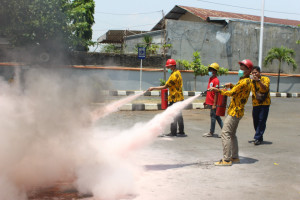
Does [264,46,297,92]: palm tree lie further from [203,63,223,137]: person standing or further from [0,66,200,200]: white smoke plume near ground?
[0,66,200,200]: white smoke plume near ground

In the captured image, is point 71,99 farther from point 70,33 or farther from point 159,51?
point 159,51

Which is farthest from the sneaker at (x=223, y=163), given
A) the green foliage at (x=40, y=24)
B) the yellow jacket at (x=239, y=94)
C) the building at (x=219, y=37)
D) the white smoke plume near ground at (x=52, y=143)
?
the building at (x=219, y=37)

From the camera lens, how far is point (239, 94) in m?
5.81

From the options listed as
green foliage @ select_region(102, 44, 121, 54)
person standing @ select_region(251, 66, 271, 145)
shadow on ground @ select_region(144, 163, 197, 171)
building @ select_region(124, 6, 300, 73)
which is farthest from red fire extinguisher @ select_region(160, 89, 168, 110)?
green foliage @ select_region(102, 44, 121, 54)

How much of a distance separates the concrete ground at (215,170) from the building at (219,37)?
63.4ft

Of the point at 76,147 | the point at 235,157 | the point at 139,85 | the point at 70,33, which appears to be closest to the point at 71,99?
the point at 76,147

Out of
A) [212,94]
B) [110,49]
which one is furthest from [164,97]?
[110,49]

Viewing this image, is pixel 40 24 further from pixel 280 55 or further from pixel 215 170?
pixel 280 55

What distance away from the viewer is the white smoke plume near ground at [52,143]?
4066mm

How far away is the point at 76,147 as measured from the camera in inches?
190

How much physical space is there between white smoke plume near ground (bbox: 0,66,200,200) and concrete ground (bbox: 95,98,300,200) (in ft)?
1.40

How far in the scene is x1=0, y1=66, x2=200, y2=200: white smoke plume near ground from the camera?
4066 millimetres

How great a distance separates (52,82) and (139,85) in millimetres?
19959

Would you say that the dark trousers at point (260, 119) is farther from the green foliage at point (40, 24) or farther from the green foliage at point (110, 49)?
the green foliage at point (110, 49)
